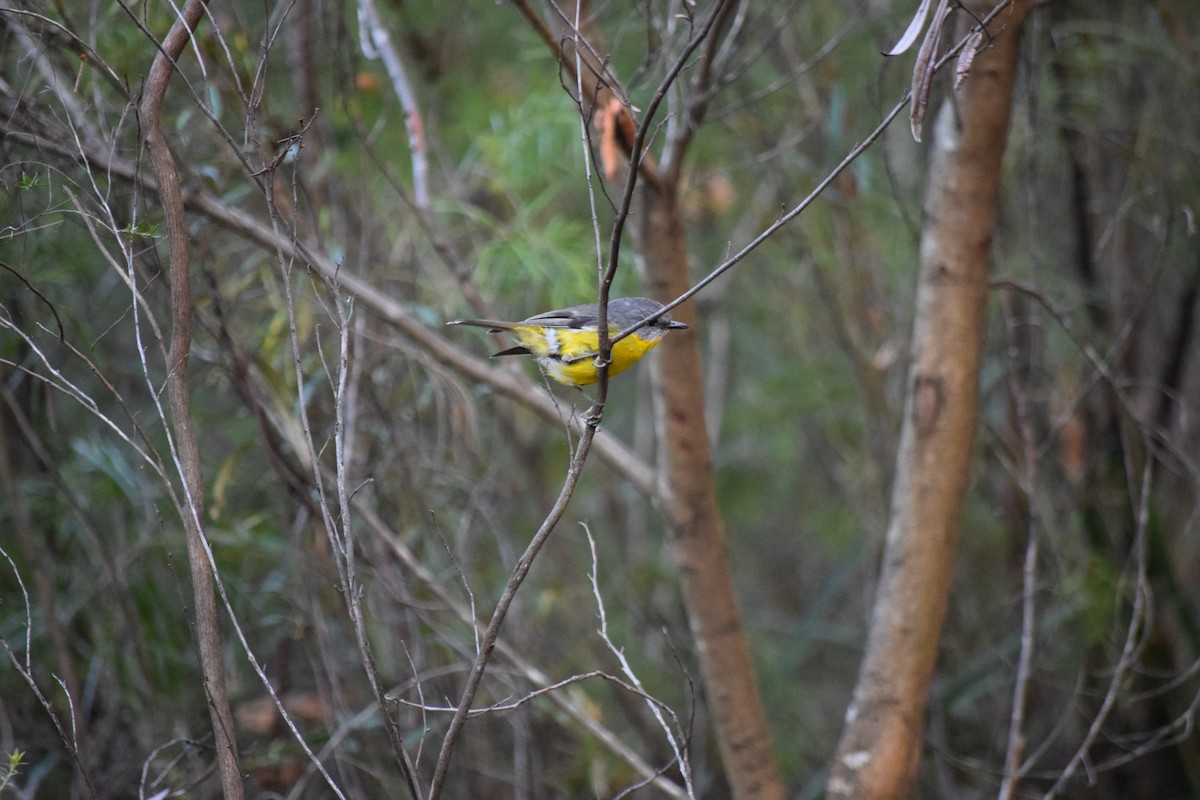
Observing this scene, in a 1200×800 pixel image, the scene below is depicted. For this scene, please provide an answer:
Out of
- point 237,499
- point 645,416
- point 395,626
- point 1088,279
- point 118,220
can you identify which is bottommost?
point 395,626

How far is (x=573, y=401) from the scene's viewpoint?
459cm

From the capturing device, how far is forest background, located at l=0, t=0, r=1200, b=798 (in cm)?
243

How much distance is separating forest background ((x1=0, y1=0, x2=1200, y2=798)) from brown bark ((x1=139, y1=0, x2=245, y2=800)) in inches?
0.4

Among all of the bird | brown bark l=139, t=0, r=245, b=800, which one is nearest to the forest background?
brown bark l=139, t=0, r=245, b=800

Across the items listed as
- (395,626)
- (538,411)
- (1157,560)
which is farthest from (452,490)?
(1157,560)

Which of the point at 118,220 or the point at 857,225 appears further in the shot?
the point at 857,225

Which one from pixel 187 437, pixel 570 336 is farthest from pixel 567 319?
pixel 187 437

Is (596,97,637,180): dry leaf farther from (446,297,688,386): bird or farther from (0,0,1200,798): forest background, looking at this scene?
(446,297,688,386): bird

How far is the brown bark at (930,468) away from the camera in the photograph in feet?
9.27

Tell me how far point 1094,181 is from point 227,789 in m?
4.79

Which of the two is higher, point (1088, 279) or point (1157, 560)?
point (1088, 279)

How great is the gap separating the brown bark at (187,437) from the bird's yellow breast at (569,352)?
1258 millimetres

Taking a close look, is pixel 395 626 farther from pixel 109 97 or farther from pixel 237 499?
pixel 109 97

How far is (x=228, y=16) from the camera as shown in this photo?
12.7ft
